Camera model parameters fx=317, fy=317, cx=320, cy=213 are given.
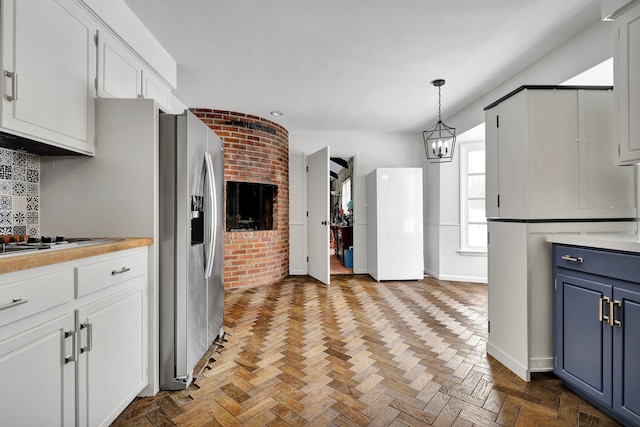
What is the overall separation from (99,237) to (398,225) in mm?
3879

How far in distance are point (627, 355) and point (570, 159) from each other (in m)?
1.14

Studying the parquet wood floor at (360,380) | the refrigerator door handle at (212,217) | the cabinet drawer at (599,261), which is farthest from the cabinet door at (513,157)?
the refrigerator door handle at (212,217)

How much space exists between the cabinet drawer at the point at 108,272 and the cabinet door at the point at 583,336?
2.41 metres

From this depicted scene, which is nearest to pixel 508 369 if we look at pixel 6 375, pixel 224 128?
pixel 6 375

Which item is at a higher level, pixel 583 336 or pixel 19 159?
pixel 19 159

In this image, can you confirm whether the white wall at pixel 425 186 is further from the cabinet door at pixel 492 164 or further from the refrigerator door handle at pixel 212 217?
the refrigerator door handle at pixel 212 217

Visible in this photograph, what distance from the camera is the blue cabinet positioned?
4.83 feet

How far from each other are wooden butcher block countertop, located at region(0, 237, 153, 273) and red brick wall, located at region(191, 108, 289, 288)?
9.23 feet

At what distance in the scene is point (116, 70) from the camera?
6.70 ft

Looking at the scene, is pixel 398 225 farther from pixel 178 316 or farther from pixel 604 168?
pixel 178 316

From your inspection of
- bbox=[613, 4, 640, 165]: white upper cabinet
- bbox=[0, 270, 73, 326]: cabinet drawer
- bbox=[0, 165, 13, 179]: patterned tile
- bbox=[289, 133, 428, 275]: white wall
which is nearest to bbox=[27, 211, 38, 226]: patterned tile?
bbox=[0, 165, 13, 179]: patterned tile

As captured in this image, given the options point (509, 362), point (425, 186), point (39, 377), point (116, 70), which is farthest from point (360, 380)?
point (425, 186)

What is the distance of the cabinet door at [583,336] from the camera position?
1.60m

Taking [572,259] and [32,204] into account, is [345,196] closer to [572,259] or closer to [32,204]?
[572,259]
